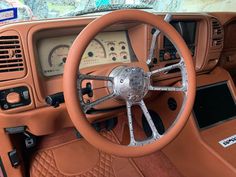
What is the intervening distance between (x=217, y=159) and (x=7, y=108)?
0.95 m

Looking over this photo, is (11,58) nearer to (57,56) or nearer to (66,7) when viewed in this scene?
(57,56)

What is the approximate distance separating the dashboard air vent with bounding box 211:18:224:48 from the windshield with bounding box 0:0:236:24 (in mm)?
462

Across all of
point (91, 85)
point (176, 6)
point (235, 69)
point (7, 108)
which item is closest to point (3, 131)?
point (7, 108)

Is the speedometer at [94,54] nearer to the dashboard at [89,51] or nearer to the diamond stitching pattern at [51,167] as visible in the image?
the dashboard at [89,51]

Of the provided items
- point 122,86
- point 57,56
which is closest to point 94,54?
Answer: point 57,56

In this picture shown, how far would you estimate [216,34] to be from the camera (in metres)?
1.35

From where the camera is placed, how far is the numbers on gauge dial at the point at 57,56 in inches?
39.4

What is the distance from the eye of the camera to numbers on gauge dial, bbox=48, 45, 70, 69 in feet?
3.28

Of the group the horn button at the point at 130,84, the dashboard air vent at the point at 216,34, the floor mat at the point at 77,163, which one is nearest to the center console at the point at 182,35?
the dashboard air vent at the point at 216,34

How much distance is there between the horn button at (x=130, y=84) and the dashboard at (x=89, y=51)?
0.90ft

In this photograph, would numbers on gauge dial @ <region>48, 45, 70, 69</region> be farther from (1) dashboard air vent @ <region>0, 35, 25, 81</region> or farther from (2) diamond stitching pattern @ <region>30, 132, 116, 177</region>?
(2) diamond stitching pattern @ <region>30, 132, 116, 177</region>

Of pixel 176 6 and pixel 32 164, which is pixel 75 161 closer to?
pixel 32 164

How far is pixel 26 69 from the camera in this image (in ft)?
2.90

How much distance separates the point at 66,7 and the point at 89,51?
466 mm
